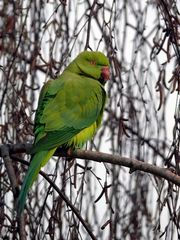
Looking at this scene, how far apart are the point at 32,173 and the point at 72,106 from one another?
2.27 feet

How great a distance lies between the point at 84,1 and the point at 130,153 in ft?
2.53

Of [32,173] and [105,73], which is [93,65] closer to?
[105,73]

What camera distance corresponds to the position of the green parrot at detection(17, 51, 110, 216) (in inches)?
110

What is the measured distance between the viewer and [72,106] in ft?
9.95

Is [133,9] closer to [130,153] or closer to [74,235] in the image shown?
[130,153]

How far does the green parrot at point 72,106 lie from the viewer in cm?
279

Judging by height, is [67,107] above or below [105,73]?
below

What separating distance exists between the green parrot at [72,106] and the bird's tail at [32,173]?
13mm

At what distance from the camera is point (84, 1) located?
10.1ft

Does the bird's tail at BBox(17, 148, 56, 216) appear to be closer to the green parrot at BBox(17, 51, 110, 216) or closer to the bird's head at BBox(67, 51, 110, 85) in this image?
the green parrot at BBox(17, 51, 110, 216)

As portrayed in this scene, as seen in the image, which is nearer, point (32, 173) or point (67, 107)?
point (32, 173)

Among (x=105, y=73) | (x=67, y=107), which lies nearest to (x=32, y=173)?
(x=67, y=107)

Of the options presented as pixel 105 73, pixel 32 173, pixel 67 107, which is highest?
pixel 105 73

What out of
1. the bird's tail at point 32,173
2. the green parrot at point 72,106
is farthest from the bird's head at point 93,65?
the bird's tail at point 32,173
